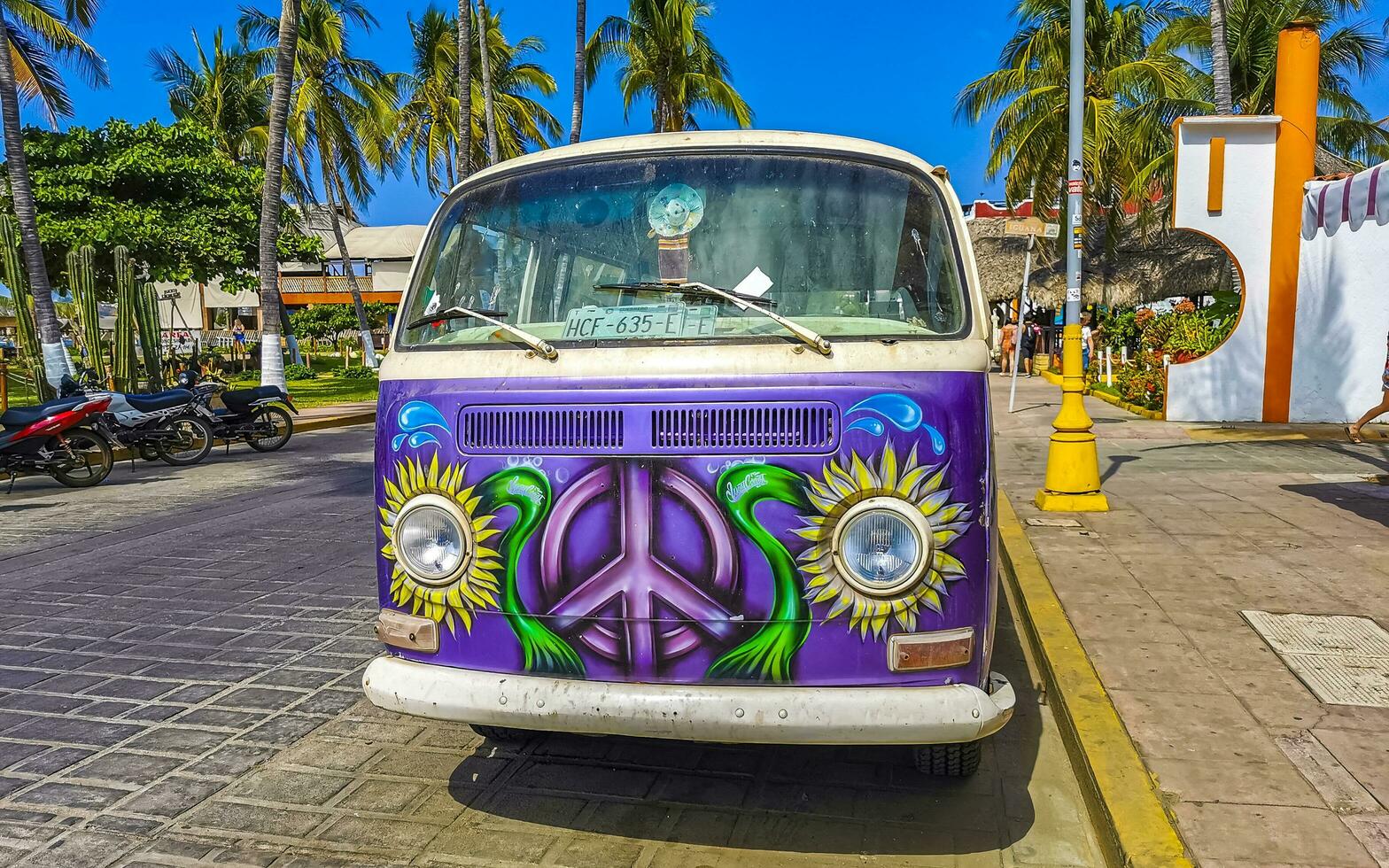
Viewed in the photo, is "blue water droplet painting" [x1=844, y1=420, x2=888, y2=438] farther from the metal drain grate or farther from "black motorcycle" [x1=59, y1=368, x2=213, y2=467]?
"black motorcycle" [x1=59, y1=368, x2=213, y2=467]

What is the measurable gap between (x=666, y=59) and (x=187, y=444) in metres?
23.2

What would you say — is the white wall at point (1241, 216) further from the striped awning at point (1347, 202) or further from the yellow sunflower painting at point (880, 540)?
the yellow sunflower painting at point (880, 540)

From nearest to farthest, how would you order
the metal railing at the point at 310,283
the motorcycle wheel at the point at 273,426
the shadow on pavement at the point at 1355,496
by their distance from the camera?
the shadow on pavement at the point at 1355,496
the motorcycle wheel at the point at 273,426
the metal railing at the point at 310,283

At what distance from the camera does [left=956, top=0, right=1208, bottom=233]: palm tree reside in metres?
24.7

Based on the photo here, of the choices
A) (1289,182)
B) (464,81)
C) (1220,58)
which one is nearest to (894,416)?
(1289,182)

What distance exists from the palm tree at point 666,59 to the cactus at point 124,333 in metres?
18.0

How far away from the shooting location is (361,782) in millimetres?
3932

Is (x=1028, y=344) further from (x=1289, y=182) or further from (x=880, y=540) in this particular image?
(x=880, y=540)

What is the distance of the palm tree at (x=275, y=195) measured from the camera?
1784cm

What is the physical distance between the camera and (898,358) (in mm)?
3254

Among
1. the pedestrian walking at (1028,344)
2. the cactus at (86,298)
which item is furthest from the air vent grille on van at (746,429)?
the pedestrian walking at (1028,344)

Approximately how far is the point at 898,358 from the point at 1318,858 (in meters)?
1.82

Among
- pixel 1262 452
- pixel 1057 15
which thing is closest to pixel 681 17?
pixel 1057 15

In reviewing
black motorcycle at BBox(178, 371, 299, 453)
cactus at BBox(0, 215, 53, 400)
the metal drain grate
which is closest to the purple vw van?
the metal drain grate
